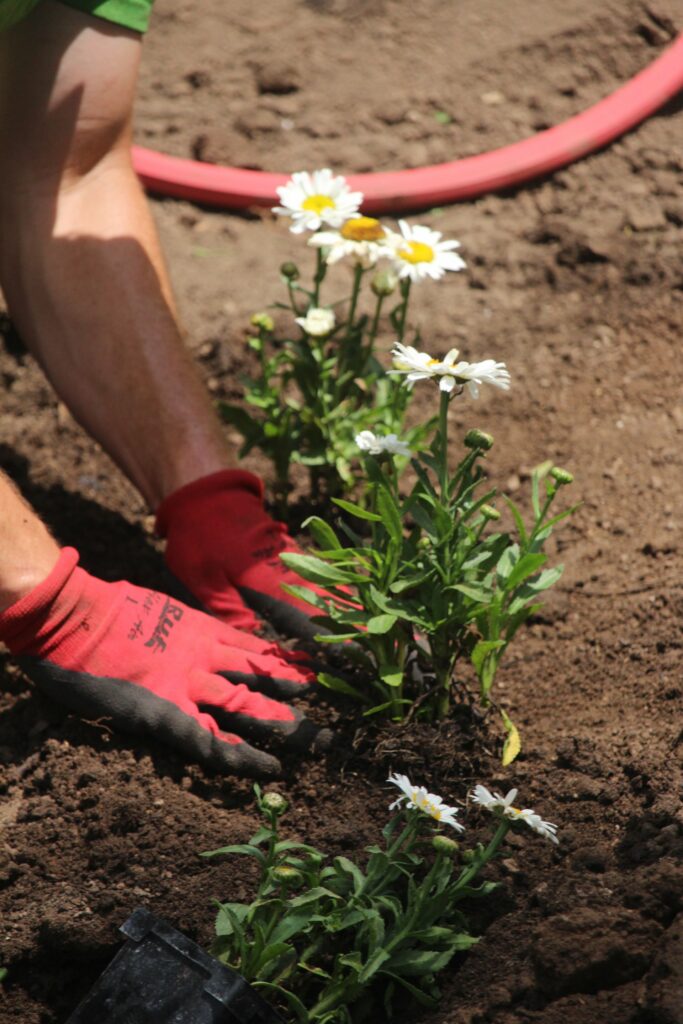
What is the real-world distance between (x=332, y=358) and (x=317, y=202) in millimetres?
335

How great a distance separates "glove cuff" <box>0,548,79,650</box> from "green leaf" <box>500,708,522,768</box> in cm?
81

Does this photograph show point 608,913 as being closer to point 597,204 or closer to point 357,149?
point 597,204

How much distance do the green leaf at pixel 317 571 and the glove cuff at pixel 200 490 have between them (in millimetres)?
487

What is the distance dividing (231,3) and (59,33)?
1.85 meters

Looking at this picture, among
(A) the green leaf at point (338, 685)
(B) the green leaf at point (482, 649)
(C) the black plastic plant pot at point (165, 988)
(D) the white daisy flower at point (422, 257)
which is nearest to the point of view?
(C) the black plastic plant pot at point (165, 988)

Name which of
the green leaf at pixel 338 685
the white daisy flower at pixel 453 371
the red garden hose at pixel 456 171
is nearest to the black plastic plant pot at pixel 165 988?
the green leaf at pixel 338 685

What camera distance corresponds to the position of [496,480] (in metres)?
2.77

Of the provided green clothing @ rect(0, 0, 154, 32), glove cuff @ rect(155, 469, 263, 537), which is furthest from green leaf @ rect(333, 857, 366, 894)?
green clothing @ rect(0, 0, 154, 32)

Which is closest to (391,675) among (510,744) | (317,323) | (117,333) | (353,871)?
(510,744)

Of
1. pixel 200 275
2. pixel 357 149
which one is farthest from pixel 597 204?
pixel 200 275

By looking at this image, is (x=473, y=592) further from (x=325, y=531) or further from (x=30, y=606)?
(x=30, y=606)

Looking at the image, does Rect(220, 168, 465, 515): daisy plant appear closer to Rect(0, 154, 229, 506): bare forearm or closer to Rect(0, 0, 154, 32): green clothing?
Rect(0, 154, 229, 506): bare forearm

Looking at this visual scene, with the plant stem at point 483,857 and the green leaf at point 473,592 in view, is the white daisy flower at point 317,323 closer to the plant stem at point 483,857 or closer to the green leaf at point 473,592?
the green leaf at point 473,592

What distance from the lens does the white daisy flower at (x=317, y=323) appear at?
2.35 metres
